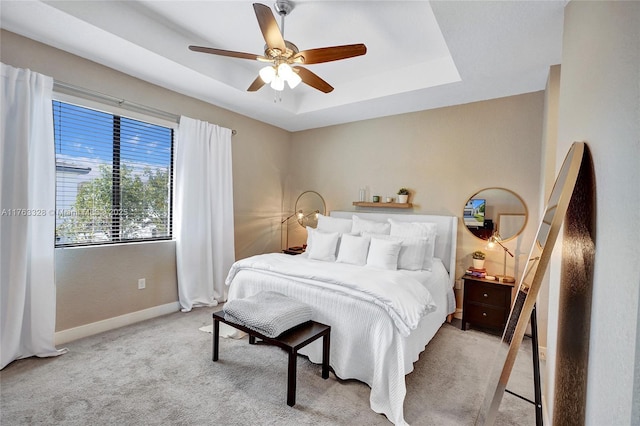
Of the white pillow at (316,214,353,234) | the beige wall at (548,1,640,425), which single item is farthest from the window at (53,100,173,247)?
the beige wall at (548,1,640,425)

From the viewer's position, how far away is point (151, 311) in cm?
332

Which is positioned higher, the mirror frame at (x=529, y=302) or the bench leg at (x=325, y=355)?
the mirror frame at (x=529, y=302)

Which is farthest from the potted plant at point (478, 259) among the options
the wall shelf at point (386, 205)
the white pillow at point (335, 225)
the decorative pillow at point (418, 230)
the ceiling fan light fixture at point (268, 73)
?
the ceiling fan light fixture at point (268, 73)

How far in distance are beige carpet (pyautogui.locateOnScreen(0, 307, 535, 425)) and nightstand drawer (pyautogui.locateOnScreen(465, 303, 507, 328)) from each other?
30 cm

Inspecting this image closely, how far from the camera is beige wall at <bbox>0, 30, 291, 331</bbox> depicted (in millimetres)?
2617

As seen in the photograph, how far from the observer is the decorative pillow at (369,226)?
141 inches

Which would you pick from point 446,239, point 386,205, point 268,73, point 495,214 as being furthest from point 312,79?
point 495,214

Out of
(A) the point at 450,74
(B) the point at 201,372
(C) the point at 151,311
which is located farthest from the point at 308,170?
(B) the point at 201,372

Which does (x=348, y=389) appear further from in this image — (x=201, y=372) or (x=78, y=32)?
(x=78, y=32)

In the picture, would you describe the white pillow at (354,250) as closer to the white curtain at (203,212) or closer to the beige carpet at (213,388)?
the beige carpet at (213,388)

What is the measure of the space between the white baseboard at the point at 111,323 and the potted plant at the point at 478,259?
3484 mm

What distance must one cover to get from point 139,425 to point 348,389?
1305 mm

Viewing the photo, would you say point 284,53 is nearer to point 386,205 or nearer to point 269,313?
point 269,313

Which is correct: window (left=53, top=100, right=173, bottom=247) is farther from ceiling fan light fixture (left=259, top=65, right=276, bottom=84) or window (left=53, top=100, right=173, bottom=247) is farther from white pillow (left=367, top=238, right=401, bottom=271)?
white pillow (left=367, top=238, right=401, bottom=271)
